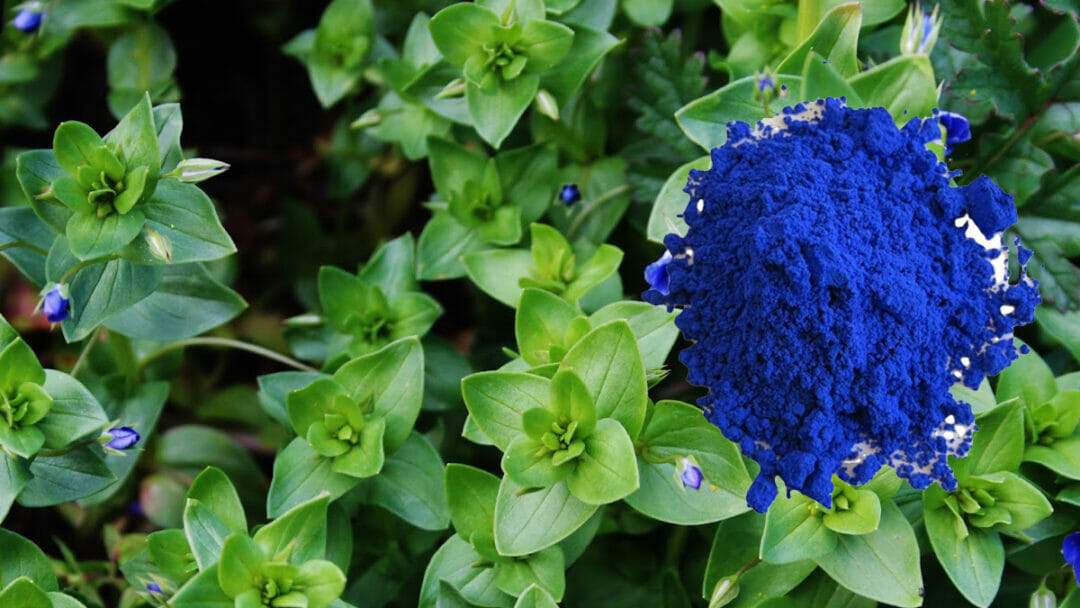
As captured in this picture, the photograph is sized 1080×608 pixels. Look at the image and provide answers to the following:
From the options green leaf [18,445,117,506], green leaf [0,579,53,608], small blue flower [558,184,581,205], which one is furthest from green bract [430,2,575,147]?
green leaf [0,579,53,608]

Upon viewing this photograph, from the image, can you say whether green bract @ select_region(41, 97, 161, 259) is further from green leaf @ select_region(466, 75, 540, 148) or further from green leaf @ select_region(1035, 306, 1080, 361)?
green leaf @ select_region(1035, 306, 1080, 361)

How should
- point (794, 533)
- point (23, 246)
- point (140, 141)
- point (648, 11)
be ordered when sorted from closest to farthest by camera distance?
point (794, 533)
point (140, 141)
point (23, 246)
point (648, 11)

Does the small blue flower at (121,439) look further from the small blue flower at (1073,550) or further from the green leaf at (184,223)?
the small blue flower at (1073,550)

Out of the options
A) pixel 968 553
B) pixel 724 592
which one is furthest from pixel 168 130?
pixel 968 553

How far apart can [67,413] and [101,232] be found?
226mm

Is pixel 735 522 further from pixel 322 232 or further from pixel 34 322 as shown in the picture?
pixel 34 322

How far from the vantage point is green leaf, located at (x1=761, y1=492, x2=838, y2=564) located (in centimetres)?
109

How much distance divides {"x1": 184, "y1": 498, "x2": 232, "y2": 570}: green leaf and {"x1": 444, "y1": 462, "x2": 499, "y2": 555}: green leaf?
266mm

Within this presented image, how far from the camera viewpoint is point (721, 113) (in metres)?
1.24

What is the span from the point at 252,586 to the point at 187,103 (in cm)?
138

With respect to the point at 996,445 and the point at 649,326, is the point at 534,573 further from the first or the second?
the point at 996,445

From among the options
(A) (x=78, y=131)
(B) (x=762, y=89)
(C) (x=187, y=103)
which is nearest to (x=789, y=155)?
(B) (x=762, y=89)

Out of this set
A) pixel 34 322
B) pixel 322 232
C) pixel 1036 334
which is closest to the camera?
pixel 1036 334

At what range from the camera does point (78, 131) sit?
1.21 metres
